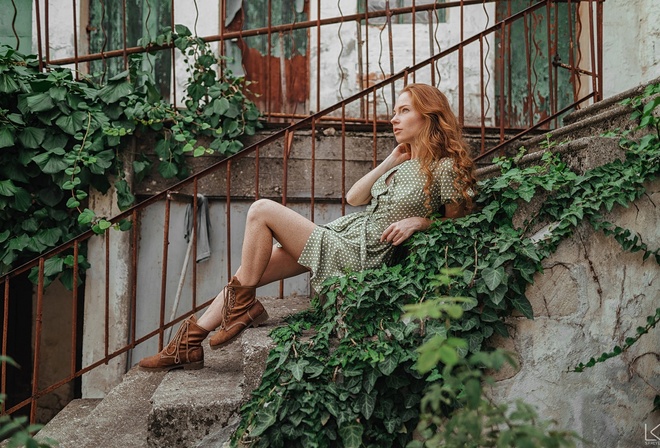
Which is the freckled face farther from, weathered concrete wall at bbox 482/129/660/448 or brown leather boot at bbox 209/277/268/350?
brown leather boot at bbox 209/277/268/350

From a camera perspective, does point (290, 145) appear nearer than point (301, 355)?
No

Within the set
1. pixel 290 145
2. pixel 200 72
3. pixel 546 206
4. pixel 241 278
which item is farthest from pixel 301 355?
pixel 200 72

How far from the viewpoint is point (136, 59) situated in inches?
207

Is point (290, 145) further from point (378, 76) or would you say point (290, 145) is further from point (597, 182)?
point (597, 182)

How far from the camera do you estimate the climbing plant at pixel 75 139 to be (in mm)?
4805

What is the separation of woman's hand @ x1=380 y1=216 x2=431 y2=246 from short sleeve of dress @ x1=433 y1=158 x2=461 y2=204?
16 cm

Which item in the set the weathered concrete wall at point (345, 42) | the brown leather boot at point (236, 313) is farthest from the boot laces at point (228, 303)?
the weathered concrete wall at point (345, 42)

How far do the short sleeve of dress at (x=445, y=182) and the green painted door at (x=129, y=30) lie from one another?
4007 millimetres

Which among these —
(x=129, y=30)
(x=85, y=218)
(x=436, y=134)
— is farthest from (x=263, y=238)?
(x=129, y=30)

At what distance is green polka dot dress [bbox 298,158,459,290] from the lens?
337cm

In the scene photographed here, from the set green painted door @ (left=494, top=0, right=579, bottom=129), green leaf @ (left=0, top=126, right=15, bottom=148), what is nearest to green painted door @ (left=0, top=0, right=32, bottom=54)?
green leaf @ (left=0, top=126, right=15, bottom=148)

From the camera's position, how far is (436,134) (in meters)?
3.52

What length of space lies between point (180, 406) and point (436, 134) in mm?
1873

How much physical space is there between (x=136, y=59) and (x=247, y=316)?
2803 millimetres
